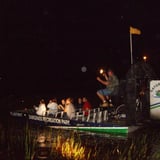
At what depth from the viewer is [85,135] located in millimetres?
19828

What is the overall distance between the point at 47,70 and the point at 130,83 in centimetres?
3994

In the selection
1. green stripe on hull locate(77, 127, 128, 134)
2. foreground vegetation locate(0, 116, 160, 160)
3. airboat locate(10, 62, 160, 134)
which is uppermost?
airboat locate(10, 62, 160, 134)

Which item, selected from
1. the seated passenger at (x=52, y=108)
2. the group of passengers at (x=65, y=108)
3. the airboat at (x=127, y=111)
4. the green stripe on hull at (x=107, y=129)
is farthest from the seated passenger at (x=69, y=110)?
the green stripe on hull at (x=107, y=129)

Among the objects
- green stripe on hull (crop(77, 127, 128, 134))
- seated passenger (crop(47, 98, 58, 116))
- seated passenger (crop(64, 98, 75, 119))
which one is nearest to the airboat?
green stripe on hull (crop(77, 127, 128, 134))

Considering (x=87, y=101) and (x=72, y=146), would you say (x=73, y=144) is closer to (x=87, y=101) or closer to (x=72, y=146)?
(x=72, y=146)

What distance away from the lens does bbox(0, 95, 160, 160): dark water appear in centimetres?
1216

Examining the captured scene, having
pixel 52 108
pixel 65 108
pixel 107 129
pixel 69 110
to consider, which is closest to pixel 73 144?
pixel 107 129

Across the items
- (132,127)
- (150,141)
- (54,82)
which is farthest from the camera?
(54,82)

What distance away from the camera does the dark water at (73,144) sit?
39.9 feet

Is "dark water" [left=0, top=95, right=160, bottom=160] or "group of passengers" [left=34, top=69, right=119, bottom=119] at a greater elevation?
"group of passengers" [left=34, top=69, right=119, bottom=119]

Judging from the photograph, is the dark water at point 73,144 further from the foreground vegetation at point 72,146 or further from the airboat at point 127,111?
the airboat at point 127,111

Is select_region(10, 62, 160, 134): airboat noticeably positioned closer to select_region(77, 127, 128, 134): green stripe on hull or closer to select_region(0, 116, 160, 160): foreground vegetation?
select_region(77, 127, 128, 134): green stripe on hull

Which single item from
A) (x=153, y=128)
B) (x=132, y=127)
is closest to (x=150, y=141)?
(x=132, y=127)

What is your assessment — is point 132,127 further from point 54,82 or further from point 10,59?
point 10,59
